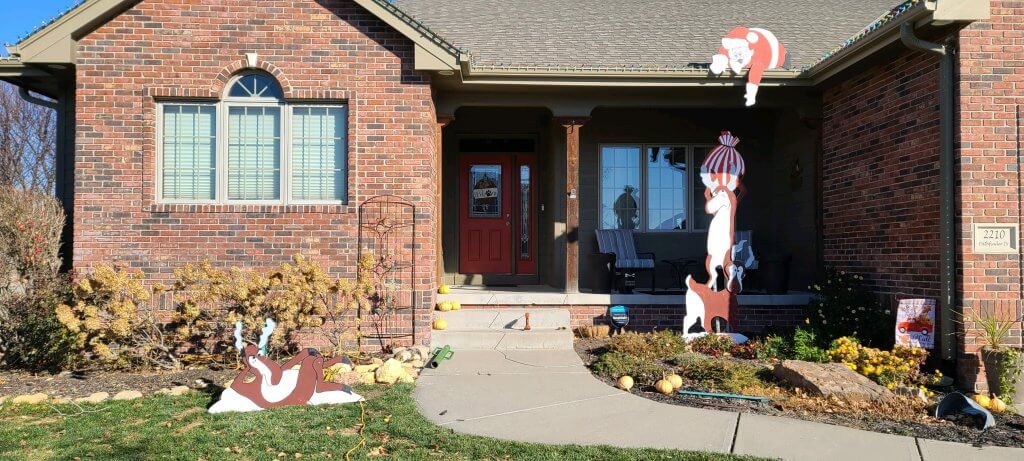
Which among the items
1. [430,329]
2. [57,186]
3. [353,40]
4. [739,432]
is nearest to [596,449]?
[739,432]

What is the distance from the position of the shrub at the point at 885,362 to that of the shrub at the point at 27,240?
829 centimetres

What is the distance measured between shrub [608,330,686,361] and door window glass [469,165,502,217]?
4.18 metres

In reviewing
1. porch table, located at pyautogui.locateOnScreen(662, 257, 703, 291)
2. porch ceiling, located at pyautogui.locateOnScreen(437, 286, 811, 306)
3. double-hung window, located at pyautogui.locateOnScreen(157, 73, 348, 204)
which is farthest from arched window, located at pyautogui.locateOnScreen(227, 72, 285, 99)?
porch table, located at pyautogui.locateOnScreen(662, 257, 703, 291)

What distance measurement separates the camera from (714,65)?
873 centimetres

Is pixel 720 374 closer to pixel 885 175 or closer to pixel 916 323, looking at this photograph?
pixel 916 323

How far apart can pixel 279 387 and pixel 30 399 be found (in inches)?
87.8

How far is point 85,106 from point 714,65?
7476 millimetres

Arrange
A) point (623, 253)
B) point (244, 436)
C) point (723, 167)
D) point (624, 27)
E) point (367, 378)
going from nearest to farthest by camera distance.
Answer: point (244, 436) < point (367, 378) < point (723, 167) < point (623, 253) < point (624, 27)

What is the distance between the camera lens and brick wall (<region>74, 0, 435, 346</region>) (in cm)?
775

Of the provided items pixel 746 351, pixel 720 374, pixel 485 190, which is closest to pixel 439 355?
pixel 720 374

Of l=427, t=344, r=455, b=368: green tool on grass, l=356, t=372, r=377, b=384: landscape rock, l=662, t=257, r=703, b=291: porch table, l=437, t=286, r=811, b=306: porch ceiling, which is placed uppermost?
l=662, t=257, r=703, b=291: porch table

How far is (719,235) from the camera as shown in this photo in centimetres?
820

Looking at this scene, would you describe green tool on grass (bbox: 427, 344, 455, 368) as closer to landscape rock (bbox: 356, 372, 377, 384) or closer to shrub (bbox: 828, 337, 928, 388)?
landscape rock (bbox: 356, 372, 377, 384)

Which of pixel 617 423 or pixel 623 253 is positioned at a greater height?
pixel 623 253
